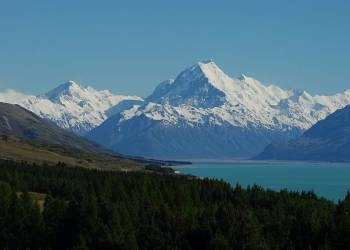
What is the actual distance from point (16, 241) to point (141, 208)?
2807cm

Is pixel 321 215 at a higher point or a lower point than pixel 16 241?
higher

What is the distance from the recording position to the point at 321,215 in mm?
131500

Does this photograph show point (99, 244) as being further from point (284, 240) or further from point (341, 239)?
point (341, 239)

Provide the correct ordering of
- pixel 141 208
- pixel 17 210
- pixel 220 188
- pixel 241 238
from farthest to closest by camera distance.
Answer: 1. pixel 220 188
2. pixel 141 208
3. pixel 17 210
4. pixel 241 238

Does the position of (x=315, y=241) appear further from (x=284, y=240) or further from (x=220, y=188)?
(x=220, y=188)

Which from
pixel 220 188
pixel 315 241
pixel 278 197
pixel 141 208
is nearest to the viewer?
pixel 315 241

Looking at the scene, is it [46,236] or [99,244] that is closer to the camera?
[99,244]

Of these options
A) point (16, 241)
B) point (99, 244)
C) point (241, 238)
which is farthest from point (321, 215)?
point (16, 241)

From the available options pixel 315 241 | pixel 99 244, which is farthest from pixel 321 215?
pixel 99 244

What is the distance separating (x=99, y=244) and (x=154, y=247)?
25.8 ft

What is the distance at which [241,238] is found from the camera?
108312 millimetres

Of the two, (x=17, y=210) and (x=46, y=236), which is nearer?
(x=46, y=236)

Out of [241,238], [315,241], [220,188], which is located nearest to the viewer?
[241,238]

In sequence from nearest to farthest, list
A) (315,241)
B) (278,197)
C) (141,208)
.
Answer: (315,241)
(141,208)
(278,197)
